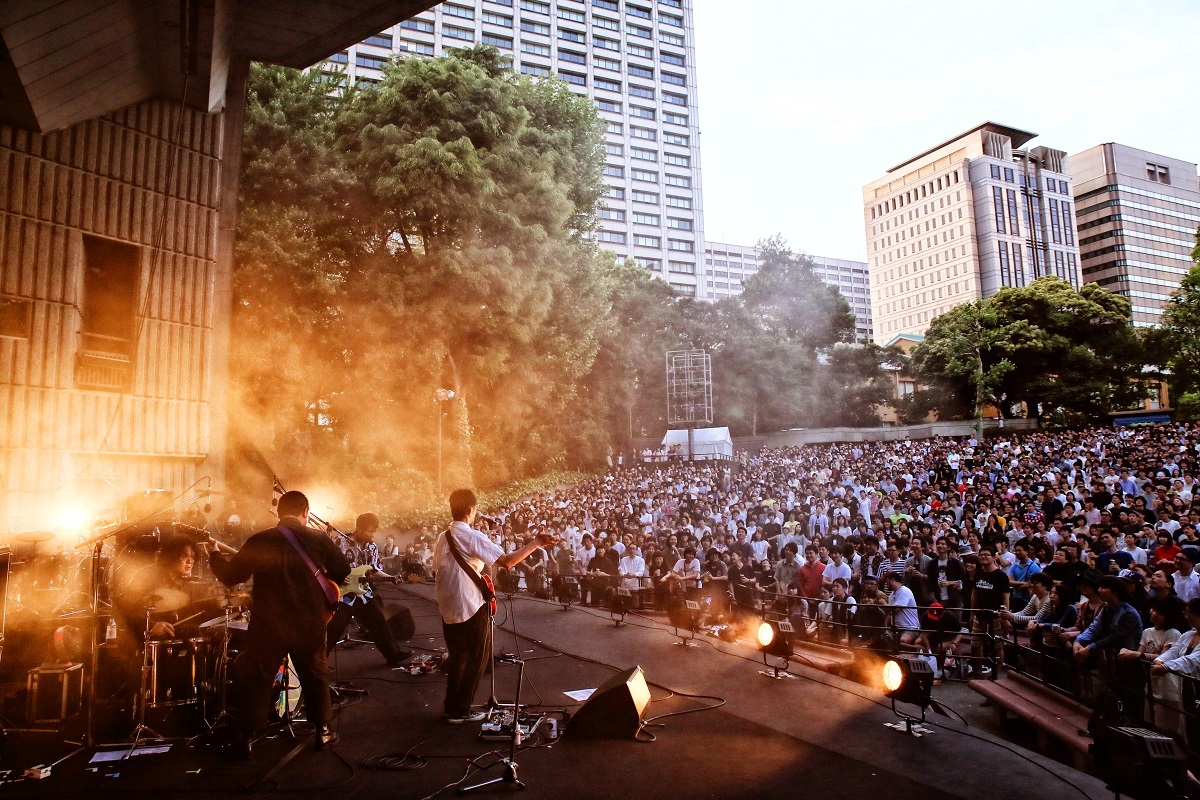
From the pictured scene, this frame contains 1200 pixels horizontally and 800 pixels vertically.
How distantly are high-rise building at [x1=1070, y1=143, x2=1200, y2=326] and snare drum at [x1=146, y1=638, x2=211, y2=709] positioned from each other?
95.1 meters

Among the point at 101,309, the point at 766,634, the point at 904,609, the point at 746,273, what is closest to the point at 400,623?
the point at 766,634

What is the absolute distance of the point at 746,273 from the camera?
104312 mm

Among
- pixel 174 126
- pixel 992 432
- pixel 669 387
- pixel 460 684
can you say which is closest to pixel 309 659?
pixel 460 684

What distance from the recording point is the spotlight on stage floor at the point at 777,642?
5711 millimetres

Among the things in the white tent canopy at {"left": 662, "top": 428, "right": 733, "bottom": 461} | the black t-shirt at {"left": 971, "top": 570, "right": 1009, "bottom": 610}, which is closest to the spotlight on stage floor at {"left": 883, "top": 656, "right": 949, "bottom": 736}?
the black t-shirt at {"left": 971, "top": 570, "right": 1009, "bottom": 610}

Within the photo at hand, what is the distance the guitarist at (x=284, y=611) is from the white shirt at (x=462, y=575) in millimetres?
705

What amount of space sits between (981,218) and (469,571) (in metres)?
84.8

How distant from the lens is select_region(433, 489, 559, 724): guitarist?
15.1 feet

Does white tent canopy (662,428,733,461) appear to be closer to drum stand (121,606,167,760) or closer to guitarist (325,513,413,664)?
guitarist (325,513,413,664)

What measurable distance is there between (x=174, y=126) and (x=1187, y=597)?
13942 mm

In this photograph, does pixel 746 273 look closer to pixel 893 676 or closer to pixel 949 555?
pixel 949 555

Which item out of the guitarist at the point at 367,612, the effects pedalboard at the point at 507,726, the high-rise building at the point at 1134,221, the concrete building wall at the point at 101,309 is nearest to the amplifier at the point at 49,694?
the guitarist at the point at 367,612

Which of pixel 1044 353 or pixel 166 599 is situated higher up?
pixel 1044 353

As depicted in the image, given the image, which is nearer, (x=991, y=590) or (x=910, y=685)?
(x=910, y=685)
